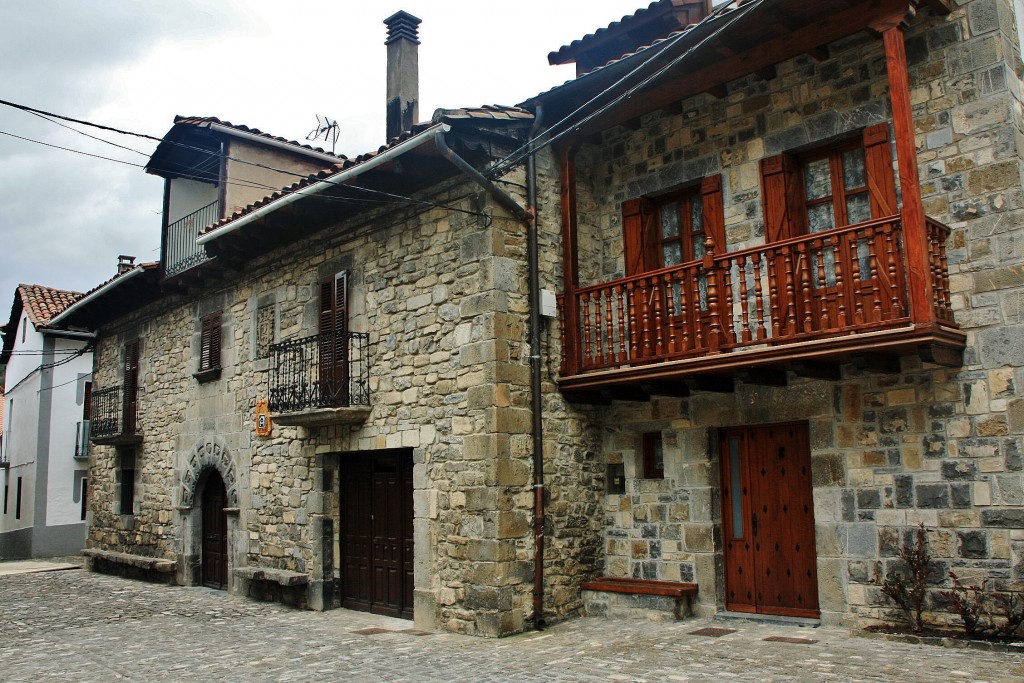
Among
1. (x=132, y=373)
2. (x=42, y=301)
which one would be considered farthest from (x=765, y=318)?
(x=42, y=301)

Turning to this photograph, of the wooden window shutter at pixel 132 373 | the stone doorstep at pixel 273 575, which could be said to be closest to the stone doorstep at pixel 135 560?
the stone doorstep at pixel 273 575

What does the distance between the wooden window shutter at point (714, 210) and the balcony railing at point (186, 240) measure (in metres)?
8.33

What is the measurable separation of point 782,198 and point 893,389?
201 centimetres

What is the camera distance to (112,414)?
16203 mm

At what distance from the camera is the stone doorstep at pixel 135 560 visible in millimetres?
13789

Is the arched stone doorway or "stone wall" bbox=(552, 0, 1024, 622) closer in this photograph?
"stone wall" bbox=(552, 0, 1024, 622)

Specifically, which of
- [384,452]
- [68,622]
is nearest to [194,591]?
[68,622]

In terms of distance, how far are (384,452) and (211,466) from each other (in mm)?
4303

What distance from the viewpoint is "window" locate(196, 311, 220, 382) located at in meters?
13.3

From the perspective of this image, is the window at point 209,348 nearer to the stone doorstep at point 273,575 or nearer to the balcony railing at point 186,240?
the balcony railing at point 186,240

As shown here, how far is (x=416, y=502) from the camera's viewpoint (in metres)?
9.32

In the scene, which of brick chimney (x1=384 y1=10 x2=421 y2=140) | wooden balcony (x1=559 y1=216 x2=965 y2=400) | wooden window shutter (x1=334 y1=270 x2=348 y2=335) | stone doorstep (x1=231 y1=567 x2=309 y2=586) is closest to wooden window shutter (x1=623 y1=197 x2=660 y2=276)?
wooden balcony (x1=559 y1=216 x2=965 y2=400)

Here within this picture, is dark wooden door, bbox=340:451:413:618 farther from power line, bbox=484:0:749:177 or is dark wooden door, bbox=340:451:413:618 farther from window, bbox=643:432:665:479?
power line, bbox=484:0:749:177

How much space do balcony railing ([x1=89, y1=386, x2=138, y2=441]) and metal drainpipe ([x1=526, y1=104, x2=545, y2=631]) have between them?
9.50m
